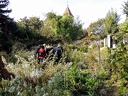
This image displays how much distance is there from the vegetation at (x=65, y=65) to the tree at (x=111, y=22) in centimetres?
490

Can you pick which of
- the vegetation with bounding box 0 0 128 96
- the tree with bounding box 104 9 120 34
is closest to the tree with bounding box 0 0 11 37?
the vegetation with bounding box 0 0 128 96

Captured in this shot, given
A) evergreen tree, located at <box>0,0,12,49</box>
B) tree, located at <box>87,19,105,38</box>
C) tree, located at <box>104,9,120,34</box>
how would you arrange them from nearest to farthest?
1. tree, located at <box>87,19,105,38</box>
2. evergreen tree, located at <box>0,0,12,49</box>
3. tree, located at <box>104,9,120,34</box>

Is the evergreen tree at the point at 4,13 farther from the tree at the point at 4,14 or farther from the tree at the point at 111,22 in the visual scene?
the tree at the point at 111,22

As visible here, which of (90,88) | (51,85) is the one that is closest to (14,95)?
A: (51,85)

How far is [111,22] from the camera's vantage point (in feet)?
136

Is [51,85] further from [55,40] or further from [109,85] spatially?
[55,40]

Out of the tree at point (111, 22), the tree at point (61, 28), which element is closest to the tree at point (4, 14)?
the tree at point (61, 28)

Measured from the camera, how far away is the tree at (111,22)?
40.4m

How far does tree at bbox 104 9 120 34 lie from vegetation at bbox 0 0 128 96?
4.90 metres

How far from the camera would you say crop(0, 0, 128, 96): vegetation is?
3.74 metres

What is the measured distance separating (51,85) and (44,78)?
6.08 ft

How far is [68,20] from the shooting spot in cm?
3441

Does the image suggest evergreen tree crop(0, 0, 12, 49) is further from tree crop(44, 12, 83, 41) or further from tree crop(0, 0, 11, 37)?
tree crop(44, 12, 83, 41)

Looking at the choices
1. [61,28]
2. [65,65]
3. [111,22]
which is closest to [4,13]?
[61,28]
